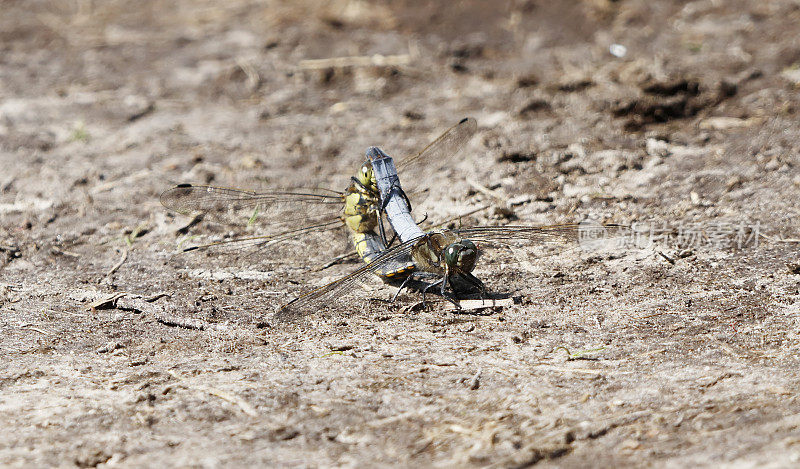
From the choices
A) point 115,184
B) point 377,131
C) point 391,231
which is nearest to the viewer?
point 391,231

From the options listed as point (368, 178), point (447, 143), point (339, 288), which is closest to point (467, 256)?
point (339, 288)

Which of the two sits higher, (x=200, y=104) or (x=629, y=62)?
(x=200, y=104)

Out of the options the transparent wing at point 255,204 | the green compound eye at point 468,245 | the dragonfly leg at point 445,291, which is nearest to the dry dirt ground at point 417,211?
the dragonfly leg at point 445,291

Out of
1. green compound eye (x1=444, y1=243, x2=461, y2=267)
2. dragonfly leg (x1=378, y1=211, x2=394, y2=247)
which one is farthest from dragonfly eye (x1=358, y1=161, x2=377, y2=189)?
green compound eye (x1=444, y1=243, x2=461, y2=267)

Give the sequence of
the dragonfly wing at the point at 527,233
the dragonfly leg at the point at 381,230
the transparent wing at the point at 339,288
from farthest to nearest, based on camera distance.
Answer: the dragonfly leg at the point at 381,230 → the dragonfly wing at the point at 527,233 → the transparent wing at the point at 339,288

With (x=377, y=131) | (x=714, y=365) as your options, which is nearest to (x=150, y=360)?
(x=714, y=365)

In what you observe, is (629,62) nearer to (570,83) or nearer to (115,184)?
(570,83)

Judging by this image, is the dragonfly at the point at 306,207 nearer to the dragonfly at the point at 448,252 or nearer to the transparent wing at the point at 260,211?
the transparent wing at the point at 260,211

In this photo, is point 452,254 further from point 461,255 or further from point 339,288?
point 339,288
